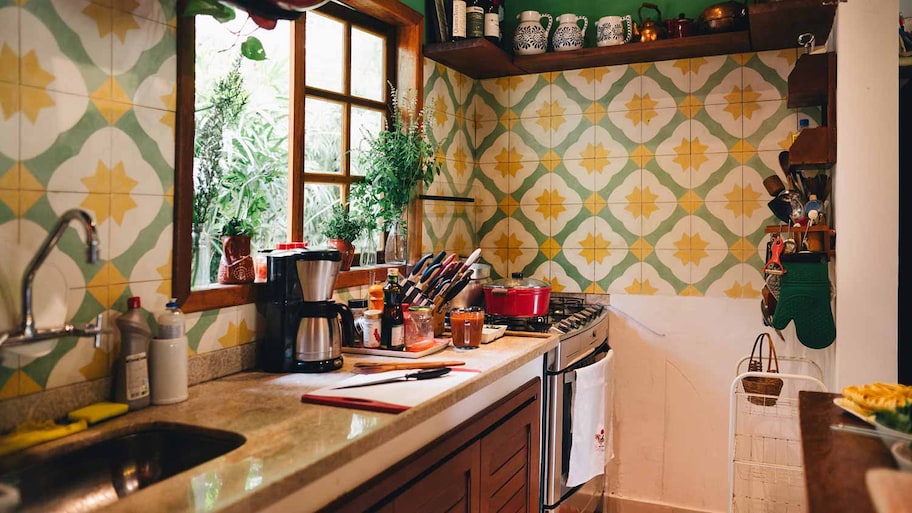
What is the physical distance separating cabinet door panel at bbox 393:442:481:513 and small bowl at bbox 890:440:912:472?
3.29ft

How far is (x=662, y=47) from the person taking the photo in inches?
122

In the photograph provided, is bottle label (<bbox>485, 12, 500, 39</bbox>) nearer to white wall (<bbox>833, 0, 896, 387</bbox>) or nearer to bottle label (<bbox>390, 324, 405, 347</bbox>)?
white wall (<bbox>833, 0, 896, 387</bbox>)

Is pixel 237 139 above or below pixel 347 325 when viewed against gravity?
above

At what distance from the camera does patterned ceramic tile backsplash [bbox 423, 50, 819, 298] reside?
10.4 feet

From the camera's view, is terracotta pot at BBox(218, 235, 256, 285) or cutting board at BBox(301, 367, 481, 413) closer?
cutting board at BBox(301, 367, 481, 413)

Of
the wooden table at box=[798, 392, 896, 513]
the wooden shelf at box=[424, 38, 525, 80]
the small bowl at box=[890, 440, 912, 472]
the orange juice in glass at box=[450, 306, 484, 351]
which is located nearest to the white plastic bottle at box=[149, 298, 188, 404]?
the orange juice in glass at box=[450, 306, 484, 351]

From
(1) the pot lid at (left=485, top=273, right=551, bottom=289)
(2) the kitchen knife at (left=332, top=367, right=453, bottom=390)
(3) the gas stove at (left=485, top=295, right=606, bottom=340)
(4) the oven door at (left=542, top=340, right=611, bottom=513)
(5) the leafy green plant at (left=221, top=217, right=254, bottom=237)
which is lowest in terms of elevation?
(4) the oven door at (left=542, top=340, right=611, bottom=513)

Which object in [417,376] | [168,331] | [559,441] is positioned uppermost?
[168,331]

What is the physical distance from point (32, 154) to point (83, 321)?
392 mm

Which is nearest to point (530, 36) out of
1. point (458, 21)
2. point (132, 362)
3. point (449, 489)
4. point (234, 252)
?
point (458, 21)

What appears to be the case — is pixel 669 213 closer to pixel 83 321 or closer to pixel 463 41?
pixel 463 41

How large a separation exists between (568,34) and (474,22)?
0.46 meters

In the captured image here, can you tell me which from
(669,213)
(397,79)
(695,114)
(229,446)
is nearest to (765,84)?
(695,114)

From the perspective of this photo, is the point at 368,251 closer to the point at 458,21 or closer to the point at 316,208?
the point at 316,208
